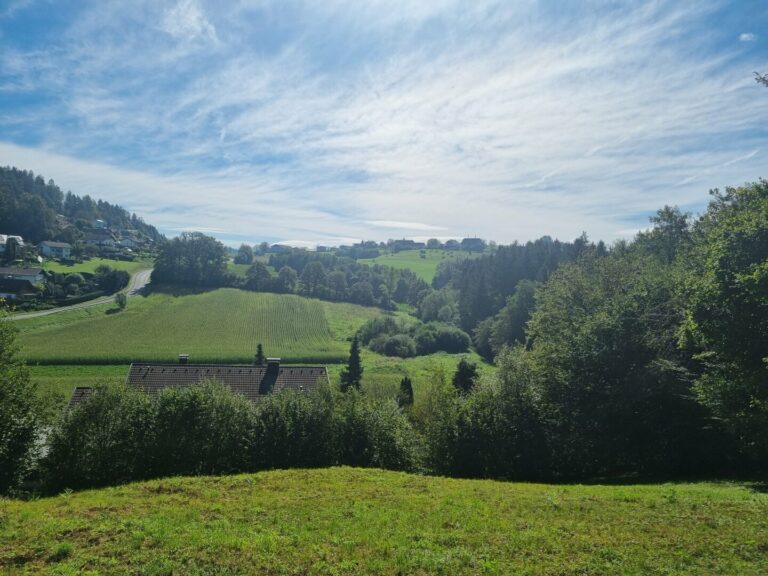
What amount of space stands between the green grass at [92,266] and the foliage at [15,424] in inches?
4163

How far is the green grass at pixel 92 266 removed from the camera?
110m

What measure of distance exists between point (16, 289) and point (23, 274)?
6309mm

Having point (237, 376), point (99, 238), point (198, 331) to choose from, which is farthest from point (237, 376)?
point (99, 238)

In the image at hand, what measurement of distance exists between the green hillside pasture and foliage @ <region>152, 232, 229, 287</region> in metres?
8.50

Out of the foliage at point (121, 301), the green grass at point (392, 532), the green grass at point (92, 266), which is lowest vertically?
the foliage at point (121, 301)

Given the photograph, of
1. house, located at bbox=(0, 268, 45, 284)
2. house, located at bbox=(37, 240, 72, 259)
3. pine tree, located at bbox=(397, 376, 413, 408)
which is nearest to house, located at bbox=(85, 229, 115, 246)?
house, located at bbox=(37, 240, 72, 259)

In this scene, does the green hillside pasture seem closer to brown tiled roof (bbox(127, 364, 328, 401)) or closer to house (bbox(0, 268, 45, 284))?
house (bbox(0, 268, 45, 284))

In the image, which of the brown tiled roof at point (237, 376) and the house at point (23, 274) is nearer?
the brown tiled roof at point (237, 376)

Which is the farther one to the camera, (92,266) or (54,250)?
(54,250)

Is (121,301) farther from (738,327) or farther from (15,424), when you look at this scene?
(738,327)

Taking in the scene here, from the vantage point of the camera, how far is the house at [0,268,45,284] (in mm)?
92950

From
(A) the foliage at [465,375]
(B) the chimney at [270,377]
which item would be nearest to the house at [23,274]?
(B) the chimney at [270,377]

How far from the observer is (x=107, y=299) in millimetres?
95562

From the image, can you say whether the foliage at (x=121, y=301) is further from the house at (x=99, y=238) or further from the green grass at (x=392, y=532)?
the house at (x=99, y=238)
